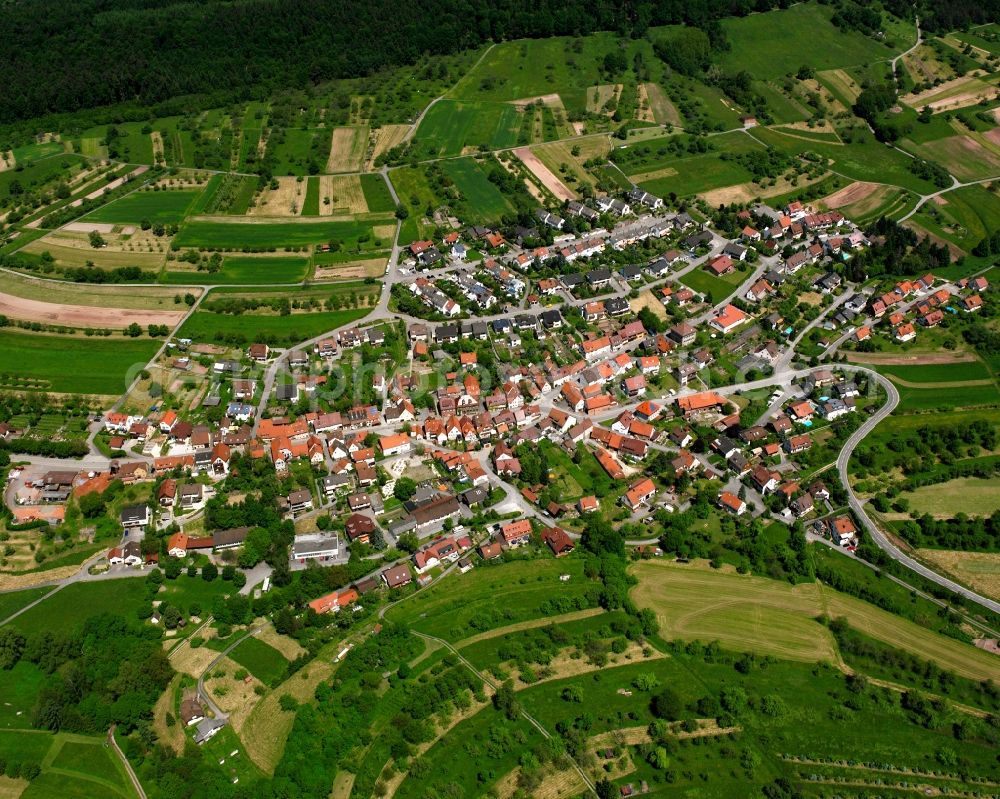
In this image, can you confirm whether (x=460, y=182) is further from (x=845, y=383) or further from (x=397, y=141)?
(x=845, y=383)

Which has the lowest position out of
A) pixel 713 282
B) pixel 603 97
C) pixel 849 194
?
pixel 713 282

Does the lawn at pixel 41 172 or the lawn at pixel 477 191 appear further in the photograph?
the lawn at pixel 41 172

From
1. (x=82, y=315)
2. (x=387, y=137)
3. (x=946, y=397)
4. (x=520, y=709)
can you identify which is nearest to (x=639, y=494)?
(x=520, y=709)

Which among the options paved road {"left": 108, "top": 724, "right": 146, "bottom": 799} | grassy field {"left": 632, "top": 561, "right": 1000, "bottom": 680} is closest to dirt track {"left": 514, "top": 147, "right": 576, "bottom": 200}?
grassy field {"left": 632, "top": 561, "right": 1000, "bottom": 680}

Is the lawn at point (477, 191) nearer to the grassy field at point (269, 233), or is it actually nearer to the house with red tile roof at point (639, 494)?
the grassy field at point (269, 233)

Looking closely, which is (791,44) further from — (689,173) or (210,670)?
(210,670)

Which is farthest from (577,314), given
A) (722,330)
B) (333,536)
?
(333,536)

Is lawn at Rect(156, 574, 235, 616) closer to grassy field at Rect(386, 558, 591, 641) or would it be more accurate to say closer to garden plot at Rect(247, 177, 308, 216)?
grassy field at Rect(386, 558, 591, 641)

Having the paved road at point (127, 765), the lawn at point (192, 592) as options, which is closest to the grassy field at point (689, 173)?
the lawn at point (192, 592)
